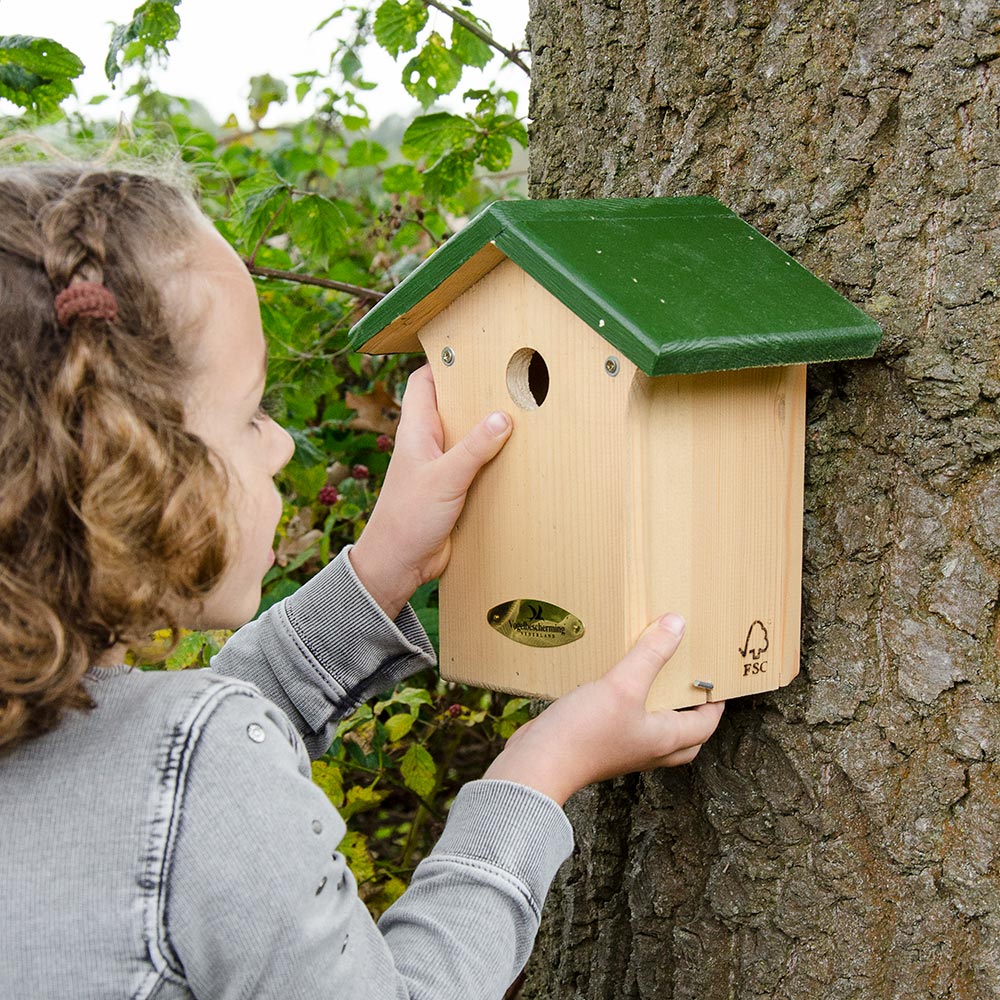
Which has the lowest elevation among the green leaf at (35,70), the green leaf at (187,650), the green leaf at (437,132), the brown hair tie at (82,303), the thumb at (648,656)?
the green leaf at (187,650)

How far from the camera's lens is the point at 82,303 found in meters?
Result: 1.01

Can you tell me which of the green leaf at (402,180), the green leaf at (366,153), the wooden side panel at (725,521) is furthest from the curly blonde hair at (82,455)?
the green leaf at (366,153)

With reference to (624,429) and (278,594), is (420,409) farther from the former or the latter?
(278,594)

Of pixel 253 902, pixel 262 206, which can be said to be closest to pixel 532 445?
pixel 253 902

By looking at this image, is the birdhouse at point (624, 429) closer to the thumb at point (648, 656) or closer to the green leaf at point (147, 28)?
the thumb at point (648, 656)

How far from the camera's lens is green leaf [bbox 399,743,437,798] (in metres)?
2.16

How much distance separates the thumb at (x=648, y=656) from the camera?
130 cm

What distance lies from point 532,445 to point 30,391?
582 millimetres

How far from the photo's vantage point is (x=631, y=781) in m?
1.80

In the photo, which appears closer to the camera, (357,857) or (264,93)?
(357,857)

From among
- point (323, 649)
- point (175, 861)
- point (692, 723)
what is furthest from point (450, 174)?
point (175, 861)

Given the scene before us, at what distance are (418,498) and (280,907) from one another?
586 mm

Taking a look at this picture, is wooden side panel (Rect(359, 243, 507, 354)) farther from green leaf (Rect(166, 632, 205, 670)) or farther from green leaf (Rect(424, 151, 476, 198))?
green leaf (Rect(424, 151, 476, 198))

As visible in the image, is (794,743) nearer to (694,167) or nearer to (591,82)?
(694,167)
